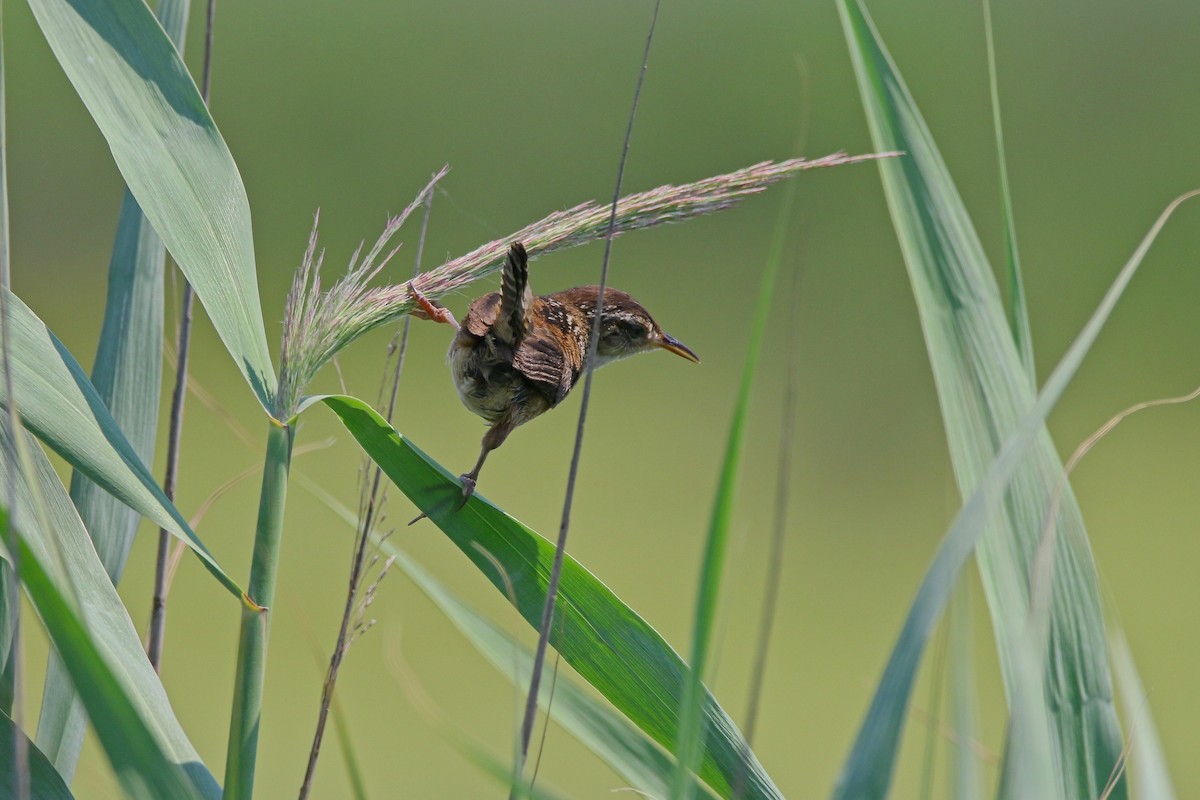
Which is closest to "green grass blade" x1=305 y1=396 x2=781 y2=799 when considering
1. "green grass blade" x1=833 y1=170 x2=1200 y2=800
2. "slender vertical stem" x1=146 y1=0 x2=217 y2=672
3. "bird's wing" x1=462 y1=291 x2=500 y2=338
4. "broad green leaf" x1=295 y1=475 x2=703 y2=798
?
"broad green leaf" x1=295 y1=475 x2=703 y2=798

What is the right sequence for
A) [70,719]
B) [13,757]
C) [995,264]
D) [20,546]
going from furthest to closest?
[995,264]
[70,719]
[13,757]
[20,546]

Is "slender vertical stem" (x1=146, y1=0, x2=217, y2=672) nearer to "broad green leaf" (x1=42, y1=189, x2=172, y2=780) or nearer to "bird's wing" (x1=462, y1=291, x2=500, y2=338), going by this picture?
"broad green leaf" (x1=42, y1=189, x2=172, y2=780)

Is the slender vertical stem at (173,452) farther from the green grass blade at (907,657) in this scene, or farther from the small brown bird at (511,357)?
the green grass blade at (907,657)

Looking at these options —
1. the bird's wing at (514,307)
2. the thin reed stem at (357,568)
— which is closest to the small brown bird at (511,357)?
the bird's wing at (514,307)

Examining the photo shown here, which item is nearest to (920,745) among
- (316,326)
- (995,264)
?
(995,264)

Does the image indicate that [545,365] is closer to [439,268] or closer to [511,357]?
[511,357]

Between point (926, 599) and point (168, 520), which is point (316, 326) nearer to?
point (168, 520)
